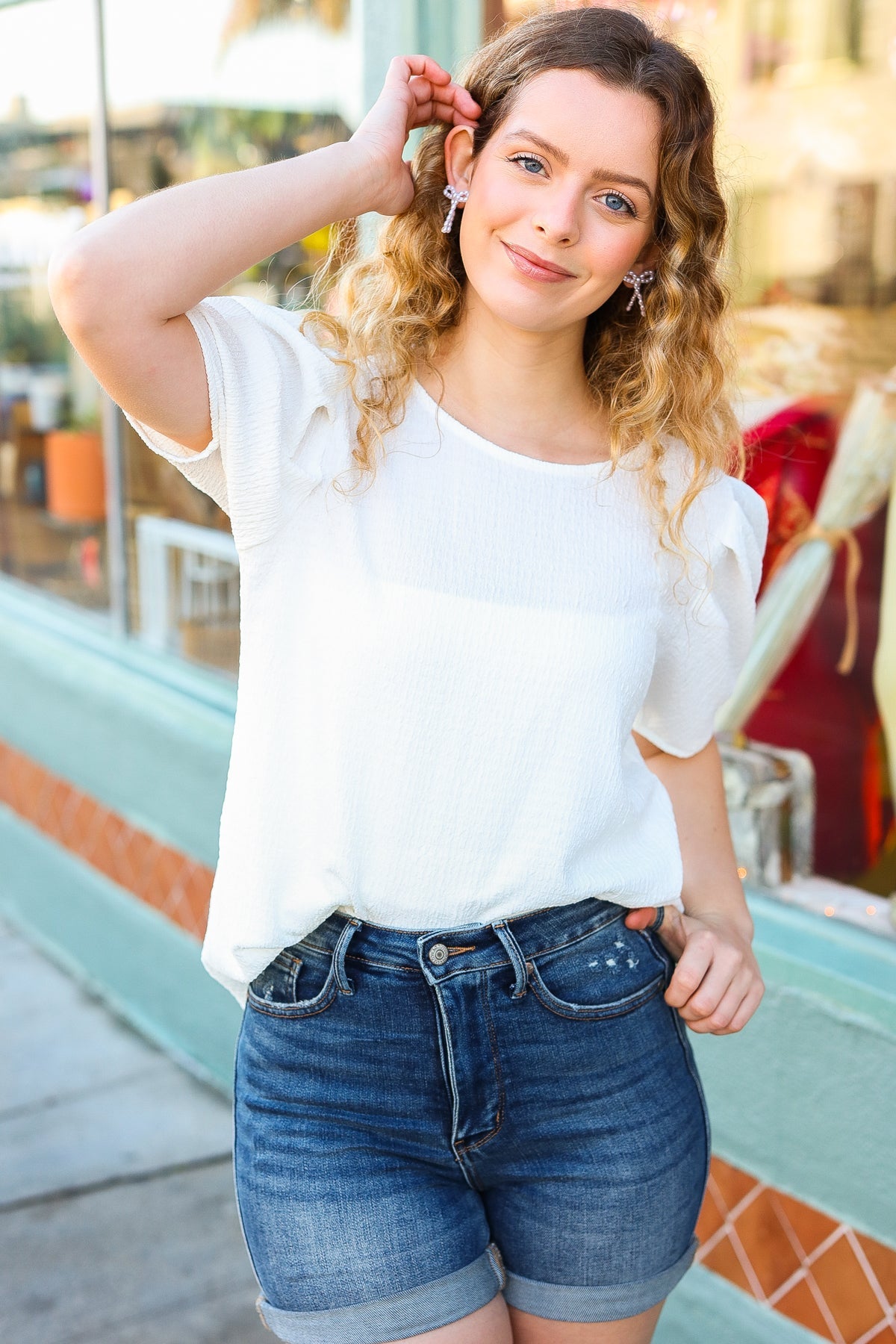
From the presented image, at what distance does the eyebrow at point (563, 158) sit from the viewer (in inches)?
57.4

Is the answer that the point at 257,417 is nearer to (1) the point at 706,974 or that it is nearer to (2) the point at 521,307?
(2) the point at 521,307

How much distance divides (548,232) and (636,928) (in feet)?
2.48

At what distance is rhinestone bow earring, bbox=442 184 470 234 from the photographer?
1.59 metres

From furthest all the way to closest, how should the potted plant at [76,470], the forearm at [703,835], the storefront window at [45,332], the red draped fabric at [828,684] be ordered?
the potted plant at [76,470]
the storefront window at [45,332]
the red draped fabric at [828,684]
the forearm at [703,835]

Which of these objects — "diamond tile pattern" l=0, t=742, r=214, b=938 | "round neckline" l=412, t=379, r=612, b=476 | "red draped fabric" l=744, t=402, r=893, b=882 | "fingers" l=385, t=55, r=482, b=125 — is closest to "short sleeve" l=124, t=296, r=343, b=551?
"round neckline" l=412, t=379, r=612, b=476

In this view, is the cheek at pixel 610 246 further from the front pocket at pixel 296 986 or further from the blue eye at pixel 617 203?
the front pocket at pixel 296 986

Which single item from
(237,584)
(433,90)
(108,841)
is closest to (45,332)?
(237,584)

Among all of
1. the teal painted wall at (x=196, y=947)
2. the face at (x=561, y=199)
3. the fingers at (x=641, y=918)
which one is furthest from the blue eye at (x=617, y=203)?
the teal painted wall at (x=196, y=947)

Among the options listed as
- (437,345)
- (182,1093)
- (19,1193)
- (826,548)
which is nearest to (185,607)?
(182,1093)

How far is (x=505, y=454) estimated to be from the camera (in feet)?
4.95

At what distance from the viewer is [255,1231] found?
4.81 feet

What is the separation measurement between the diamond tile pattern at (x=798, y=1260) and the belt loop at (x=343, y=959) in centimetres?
129

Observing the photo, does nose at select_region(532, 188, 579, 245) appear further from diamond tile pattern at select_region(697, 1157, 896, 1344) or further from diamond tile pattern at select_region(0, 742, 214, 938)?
diamond tile pattern at select_region(0, 742, 214, 938)

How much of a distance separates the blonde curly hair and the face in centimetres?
3
